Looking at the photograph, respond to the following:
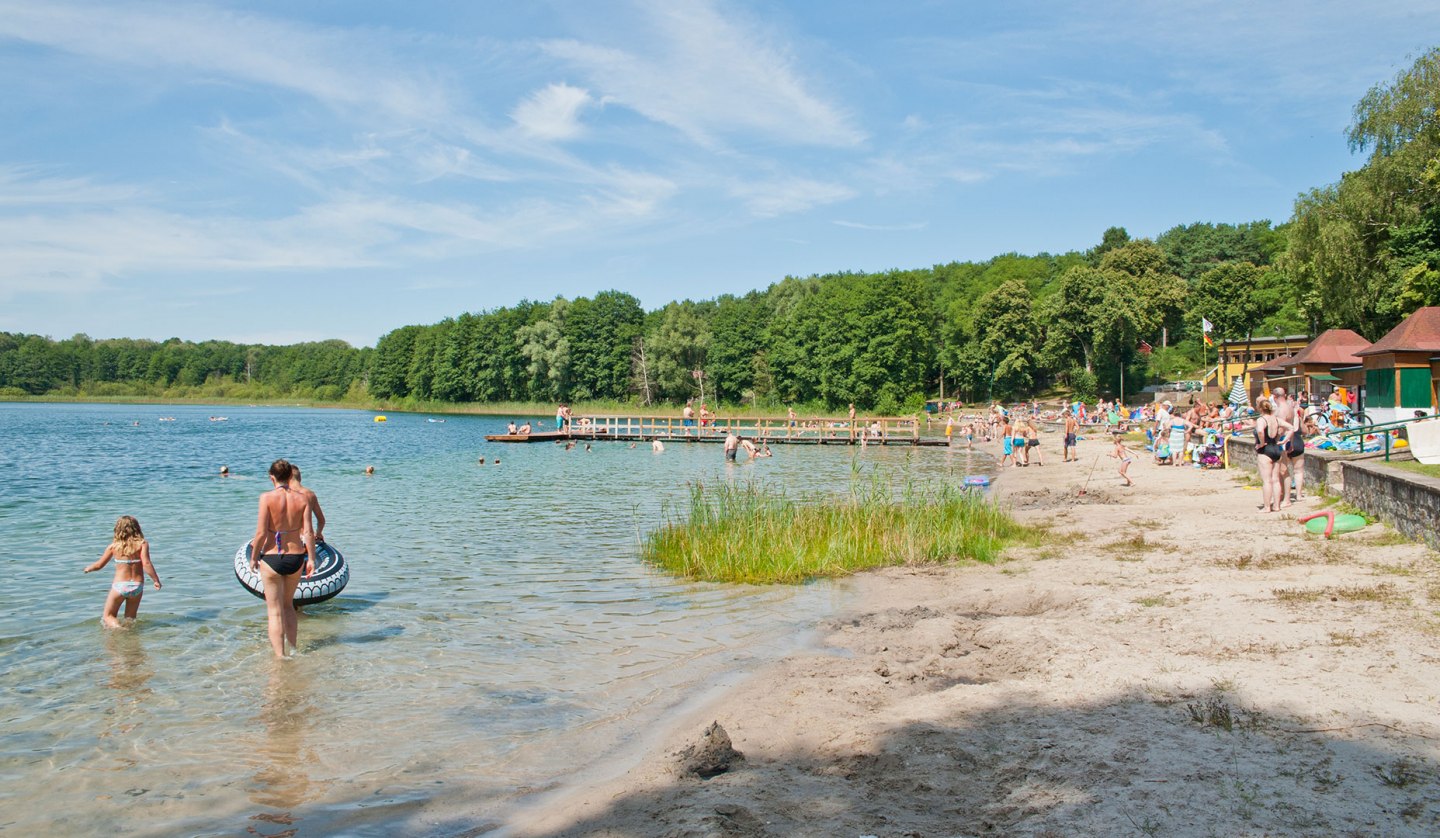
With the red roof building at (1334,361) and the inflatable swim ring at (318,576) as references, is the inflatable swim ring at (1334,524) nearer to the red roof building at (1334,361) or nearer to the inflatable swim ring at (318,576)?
the inflatable swim ring at (318,576)

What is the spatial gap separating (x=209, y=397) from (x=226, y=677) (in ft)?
498

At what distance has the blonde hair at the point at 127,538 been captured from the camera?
8875 millimetres

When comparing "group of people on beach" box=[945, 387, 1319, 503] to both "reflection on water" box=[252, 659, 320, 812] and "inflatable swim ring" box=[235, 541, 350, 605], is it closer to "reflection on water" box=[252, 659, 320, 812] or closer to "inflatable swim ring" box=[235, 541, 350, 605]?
"inflatable swim ring" box=[235, 541, 350, 605]

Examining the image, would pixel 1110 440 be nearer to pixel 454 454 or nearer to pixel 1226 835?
pixel 454 454

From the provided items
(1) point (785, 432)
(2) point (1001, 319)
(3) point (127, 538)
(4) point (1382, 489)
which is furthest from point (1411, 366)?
(2) point (1001, 319)

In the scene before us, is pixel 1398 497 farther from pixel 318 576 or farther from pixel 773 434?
pixel 773 434

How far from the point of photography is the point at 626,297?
9481 centimetres

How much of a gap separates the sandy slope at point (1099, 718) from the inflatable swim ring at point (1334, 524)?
98 centimetres

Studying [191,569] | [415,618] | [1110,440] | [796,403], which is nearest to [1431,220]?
[1110,440]

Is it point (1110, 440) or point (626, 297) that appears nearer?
point (1110, 440)

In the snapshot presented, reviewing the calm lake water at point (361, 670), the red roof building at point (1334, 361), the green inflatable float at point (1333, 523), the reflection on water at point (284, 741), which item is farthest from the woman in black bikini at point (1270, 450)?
the red roof building at point (1334, 361)

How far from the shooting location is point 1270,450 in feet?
41.9

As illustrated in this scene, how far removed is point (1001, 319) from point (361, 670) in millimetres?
62697

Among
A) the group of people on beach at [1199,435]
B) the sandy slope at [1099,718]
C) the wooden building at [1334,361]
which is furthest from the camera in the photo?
the wooden building at [1334,361]
